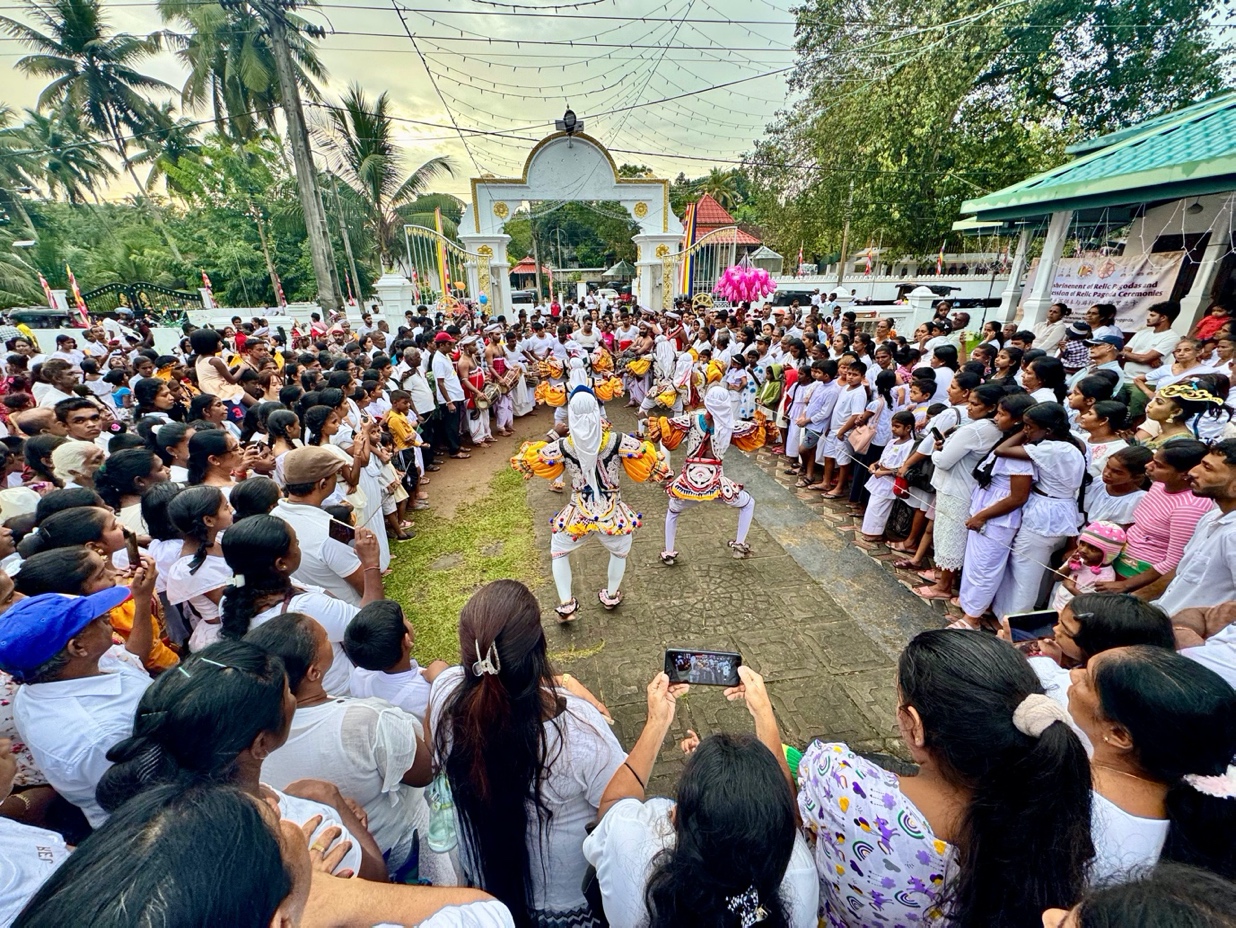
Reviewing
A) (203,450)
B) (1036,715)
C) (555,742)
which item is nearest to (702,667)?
(555,742)

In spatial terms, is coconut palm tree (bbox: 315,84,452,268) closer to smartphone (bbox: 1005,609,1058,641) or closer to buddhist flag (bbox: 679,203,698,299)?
buddhist flag (bbox: 679,203,698,299)

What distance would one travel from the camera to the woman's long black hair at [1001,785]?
114cm

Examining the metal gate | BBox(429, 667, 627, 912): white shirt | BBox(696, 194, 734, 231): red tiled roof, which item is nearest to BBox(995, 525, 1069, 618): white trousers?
BBox(429, 667, 627, 912): white shirt

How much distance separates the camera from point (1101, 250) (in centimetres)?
920

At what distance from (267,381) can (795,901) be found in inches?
263

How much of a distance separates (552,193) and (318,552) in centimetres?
1652

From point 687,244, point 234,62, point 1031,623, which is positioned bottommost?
point 1031,623

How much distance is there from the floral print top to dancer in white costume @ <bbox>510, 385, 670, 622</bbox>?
2458 mm

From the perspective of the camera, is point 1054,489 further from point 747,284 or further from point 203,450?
point 747,284

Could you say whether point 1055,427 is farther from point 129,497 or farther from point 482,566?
point 129,497

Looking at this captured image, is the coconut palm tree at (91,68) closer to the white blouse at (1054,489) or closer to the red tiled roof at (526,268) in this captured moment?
the red tiled roof at (526,268)

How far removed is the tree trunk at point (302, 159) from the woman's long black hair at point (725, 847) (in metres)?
17.1

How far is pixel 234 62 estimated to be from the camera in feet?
48.8

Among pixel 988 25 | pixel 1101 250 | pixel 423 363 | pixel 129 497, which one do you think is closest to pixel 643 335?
pixel 423 363
